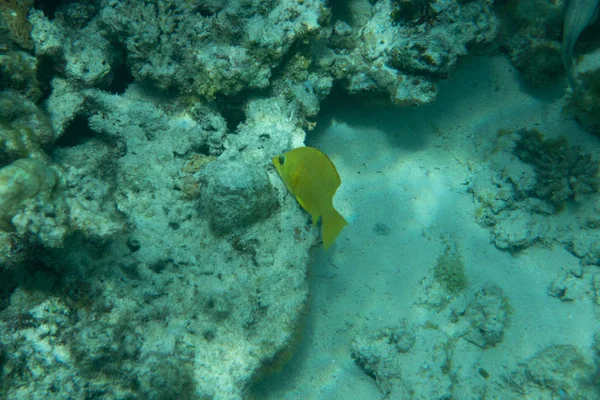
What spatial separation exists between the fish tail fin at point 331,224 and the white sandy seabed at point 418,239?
1004 mm

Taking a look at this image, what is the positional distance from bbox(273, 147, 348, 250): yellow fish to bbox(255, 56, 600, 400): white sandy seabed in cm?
123

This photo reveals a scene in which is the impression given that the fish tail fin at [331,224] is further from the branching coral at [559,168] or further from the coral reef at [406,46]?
the branching coral at [559,168]

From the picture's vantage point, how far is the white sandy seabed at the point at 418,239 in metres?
3.60

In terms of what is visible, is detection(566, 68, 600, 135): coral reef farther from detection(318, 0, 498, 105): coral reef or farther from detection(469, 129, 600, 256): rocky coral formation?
detection(318, 0, 498, 105): coral reef

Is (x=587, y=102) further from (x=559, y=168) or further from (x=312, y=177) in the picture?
(x=312, y=177)

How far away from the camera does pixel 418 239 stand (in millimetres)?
3953

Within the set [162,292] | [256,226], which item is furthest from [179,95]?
[162,292]

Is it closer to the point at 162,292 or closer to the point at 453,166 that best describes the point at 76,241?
the point at 162,292

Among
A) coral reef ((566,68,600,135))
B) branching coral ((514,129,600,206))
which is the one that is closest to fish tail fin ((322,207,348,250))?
branching coral ((514,129,600,206))

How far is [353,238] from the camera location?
3.92 metres

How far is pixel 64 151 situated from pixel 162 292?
1610 mm

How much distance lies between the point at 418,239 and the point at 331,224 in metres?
1.81

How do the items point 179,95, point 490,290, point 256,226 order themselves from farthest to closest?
1. point 490,290
2. point 179,95
3. point 256,226

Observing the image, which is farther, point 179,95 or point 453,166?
point 453,166
